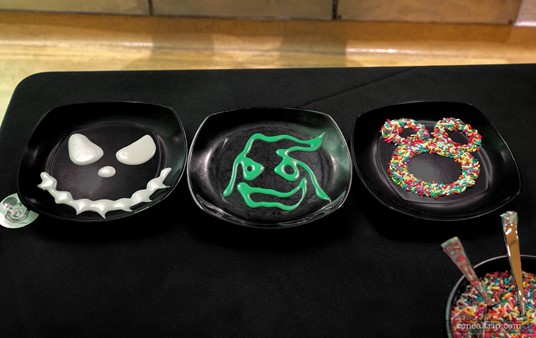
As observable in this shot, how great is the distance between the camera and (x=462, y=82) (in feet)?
4.06

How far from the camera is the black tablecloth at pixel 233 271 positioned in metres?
0.85

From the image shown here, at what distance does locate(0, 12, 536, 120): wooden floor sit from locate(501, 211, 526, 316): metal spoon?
36.6 inches

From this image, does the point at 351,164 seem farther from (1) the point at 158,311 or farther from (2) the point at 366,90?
(1) the point at 158,311

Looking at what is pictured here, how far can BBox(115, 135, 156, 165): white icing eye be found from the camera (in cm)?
104

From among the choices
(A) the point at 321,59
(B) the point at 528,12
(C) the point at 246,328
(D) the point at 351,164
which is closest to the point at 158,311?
(C) the point at 246,328

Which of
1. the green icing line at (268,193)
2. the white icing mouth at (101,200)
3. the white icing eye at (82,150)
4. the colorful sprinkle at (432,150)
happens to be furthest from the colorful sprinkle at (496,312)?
the white icing eye at (82,150)

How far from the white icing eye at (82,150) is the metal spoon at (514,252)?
2.35 ft

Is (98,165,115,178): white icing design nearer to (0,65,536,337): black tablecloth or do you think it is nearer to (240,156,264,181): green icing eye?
(0,65,536,337): black tablecloth

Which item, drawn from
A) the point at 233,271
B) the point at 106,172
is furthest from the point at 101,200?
the point at 233,271

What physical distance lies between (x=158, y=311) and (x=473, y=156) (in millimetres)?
629

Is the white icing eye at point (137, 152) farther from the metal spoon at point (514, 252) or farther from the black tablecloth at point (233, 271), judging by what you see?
the metal spoon at point (514, 252)

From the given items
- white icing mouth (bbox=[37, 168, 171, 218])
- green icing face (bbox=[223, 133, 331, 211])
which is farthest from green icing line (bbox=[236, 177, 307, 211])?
white icing mouth (bbox=[37, 168, 171, 218])

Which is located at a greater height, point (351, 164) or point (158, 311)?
point (351, 164)

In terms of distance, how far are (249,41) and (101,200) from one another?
0.92m
